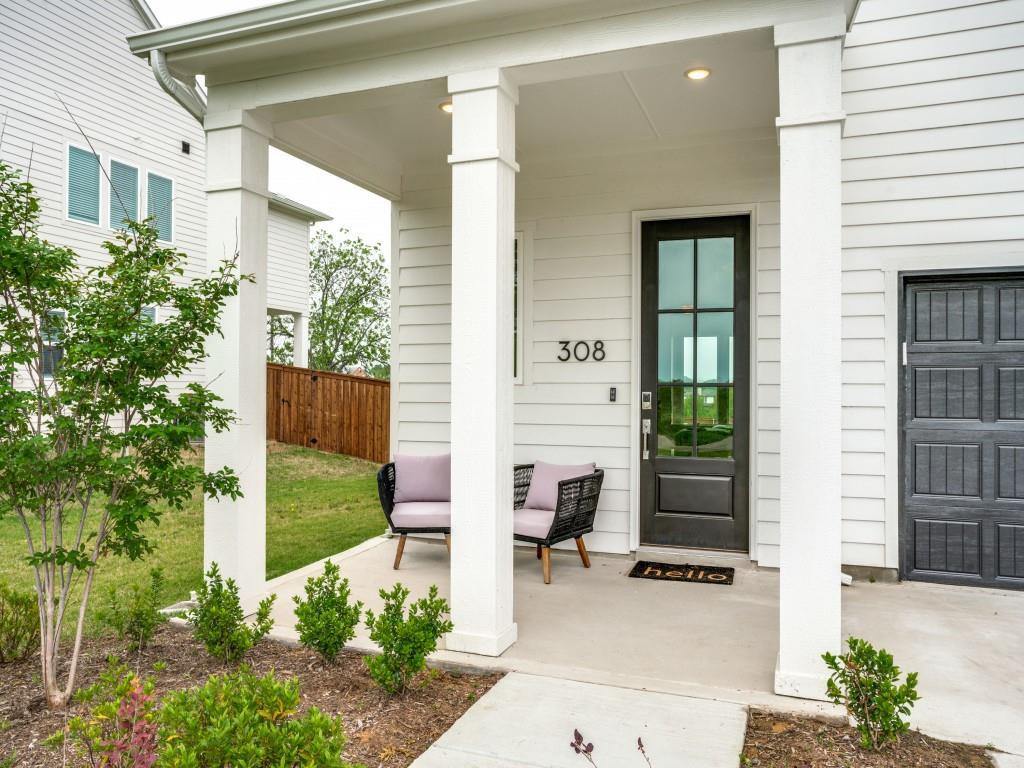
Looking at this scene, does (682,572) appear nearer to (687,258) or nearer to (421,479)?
(421,479)

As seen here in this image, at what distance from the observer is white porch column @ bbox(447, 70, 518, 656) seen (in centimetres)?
312

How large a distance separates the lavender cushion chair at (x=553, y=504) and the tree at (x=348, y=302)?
37.9 feet

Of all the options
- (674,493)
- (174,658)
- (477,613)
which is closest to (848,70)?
(674,493)

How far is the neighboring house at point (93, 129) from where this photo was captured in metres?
8.67

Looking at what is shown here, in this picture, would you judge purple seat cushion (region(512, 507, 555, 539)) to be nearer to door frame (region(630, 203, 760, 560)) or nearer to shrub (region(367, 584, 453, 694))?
door frame (region(630, 203, 760, 560))

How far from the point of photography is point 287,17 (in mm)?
3182

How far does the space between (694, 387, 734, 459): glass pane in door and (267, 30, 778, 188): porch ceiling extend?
1.68 meters

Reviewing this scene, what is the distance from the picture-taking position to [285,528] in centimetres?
645

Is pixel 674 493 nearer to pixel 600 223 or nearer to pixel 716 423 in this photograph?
pixel 716 423

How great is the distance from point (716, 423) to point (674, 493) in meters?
0.56

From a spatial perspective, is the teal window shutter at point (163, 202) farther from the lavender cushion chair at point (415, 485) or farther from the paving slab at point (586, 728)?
the paving slab at point (586, 728)

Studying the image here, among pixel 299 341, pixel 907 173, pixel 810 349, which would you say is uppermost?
pixel 907 173

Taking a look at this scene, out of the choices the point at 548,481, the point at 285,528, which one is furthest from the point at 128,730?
the point at 285,528

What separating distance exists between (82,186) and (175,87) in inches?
276
